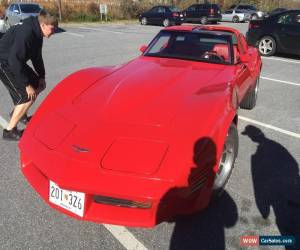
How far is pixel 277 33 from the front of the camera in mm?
10609

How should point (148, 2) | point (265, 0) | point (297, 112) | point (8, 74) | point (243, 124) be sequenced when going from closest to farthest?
point (8, 74), point (243, 124), point (297, 112), point (148, 2), point (265, 0)

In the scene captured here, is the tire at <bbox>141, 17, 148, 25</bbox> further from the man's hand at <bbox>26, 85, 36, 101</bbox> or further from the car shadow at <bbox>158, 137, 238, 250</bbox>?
the car shadow at <bbox>158, 137, 238, 250</bbox>

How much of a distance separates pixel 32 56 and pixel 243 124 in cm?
307

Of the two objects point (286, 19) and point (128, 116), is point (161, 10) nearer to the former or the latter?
point (286, 19)

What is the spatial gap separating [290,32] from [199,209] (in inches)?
371

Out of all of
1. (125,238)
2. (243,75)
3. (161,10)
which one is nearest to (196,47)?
(243,75)

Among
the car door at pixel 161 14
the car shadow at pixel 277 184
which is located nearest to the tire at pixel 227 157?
the car shadow at pixel 277 184

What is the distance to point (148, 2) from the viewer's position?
105 ft

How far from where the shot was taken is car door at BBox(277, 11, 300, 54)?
10.4 metres

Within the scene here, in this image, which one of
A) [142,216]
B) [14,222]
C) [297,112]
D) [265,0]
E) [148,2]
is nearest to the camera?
[142,216]

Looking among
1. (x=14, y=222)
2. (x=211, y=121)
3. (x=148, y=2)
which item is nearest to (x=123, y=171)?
(x=211, y=121)

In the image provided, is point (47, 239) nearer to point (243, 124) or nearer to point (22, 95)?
point (22, 95)

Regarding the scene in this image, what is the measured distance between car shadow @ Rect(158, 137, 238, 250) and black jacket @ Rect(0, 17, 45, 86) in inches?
95.6

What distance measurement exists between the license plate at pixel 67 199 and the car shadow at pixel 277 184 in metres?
1.60
